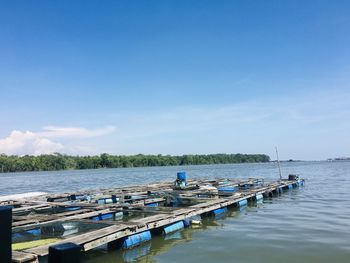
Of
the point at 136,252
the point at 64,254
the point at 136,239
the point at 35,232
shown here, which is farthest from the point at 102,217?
the point at 64,254

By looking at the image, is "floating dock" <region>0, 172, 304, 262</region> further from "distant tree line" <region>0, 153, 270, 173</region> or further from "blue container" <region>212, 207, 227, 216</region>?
"distant tree line" <region>0, 153, 270, 173</region>

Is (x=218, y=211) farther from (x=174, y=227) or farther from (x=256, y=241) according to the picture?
(x=256, y=241)

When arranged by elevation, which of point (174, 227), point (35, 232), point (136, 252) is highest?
point (35, 232)

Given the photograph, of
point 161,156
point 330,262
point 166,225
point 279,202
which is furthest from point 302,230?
point 161,156

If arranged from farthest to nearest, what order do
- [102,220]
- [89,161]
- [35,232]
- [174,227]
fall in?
[89,161], [102,220], [174,227], [35,232]

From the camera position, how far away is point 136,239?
10.4 meters

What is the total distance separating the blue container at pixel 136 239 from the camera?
1007 cm

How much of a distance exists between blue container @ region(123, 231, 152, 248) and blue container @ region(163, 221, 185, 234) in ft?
3.76

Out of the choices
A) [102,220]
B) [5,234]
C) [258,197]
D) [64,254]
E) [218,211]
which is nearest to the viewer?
[64,254]

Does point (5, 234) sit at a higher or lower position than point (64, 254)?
higher

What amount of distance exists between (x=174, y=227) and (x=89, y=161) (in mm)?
109884

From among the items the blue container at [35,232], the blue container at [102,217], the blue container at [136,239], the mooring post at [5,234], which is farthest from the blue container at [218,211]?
the mooring post at [5,234]

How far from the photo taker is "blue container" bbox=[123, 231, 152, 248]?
10075 millimetres

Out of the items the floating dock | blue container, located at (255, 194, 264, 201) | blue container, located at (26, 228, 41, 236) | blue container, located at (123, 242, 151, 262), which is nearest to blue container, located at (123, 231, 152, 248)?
the floating dock
